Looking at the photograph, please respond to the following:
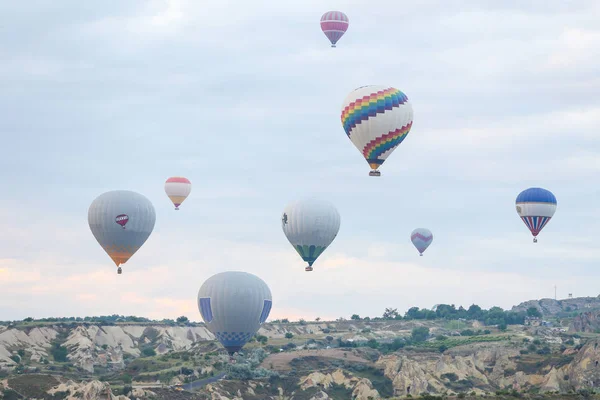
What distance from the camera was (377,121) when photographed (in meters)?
104

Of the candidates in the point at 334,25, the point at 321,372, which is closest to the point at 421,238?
the point at 321,372

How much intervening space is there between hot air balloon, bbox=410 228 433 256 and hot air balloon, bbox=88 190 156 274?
72.4 m

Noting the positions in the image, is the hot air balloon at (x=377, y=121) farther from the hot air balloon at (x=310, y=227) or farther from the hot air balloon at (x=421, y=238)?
the hot air balloon at (x=421, y=238)

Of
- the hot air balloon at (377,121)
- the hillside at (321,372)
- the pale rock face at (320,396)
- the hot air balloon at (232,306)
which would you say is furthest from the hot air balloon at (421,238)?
the hot air balloon at (377,121)

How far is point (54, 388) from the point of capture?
444 ft

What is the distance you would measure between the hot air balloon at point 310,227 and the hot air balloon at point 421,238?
227ft

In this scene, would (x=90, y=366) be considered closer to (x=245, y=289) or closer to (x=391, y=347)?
(x=391, y=347)

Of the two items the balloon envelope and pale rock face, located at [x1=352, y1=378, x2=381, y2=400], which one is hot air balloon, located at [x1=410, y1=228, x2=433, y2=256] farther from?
the balloon envelope

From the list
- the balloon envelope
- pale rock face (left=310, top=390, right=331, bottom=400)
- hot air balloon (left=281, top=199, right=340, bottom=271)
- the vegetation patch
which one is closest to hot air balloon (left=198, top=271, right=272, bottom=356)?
hot air balloon (left=281, top=199, right=340, bottom=271)

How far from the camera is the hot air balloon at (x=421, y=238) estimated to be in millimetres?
184250

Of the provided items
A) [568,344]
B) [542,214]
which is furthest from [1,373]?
[568,344]

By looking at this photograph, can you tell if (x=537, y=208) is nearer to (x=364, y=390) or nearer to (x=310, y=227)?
(x=310, y=227)

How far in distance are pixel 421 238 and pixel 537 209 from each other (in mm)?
56397

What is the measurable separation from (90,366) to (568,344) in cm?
8985
